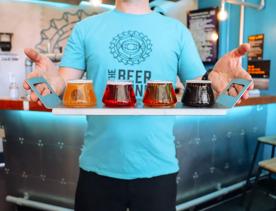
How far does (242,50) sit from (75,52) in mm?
574

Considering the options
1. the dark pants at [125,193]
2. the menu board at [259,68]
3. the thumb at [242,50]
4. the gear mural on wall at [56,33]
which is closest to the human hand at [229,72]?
the thumb at [242,50]

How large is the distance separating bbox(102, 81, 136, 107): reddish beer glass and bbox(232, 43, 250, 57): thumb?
36 cm

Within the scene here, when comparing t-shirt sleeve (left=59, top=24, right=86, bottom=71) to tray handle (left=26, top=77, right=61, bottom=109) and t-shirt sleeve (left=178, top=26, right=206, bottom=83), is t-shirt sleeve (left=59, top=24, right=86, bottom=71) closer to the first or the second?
tray handle (left=26, top=77, right=61, bottom=109)

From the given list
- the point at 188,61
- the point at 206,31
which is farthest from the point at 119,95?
the point at 206,31

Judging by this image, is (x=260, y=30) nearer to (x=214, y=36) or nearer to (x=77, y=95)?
(x=214, y=36)

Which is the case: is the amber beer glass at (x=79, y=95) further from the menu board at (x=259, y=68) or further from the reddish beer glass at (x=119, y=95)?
the menu board at (x=259, y=68)

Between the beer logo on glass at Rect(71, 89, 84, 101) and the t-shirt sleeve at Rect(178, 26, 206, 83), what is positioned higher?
the t-shirt sleeve at Rect(178, 26, 206, 83)

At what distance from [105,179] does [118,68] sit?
1.27 feet

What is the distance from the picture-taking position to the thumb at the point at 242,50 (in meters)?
0.92

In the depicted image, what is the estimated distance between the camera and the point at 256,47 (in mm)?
3494

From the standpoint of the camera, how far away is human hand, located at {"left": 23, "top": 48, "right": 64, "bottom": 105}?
3.04 feet

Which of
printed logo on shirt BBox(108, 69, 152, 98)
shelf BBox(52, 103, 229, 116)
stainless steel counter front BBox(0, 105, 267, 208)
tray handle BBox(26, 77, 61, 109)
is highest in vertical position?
printed logo on shirt BBox(108, 69, 152, 98)

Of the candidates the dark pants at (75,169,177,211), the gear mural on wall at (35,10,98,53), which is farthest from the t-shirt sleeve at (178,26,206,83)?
the gear mural on wall at (35,10,98,53)

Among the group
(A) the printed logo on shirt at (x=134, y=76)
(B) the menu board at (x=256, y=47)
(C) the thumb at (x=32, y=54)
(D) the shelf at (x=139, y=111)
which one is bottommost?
(D) the shelf at (x=139, y=111)
